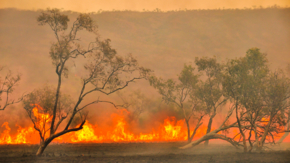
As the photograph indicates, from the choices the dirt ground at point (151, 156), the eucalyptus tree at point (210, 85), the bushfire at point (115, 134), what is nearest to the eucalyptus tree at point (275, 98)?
the dirt ground at point (151, 156)

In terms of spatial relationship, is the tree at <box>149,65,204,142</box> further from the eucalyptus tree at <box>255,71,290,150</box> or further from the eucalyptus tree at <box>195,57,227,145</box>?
the eucalyptus tree at <box>255,71,290,150</box>

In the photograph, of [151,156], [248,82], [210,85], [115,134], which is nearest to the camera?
[151,156]

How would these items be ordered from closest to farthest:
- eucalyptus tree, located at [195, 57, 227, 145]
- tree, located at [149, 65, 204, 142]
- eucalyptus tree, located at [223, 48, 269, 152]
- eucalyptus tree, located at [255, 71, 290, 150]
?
eucalyptus tree, located at [255, 71, 290, 150] → eucalyptus tree, located at [223, 48, 269, 152] → eucalyptus tree, located at [195, 57, 227, 145] → tree, located at [149, 65, 204, 142]

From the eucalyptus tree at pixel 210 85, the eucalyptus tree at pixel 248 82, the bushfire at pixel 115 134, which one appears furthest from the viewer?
the bushfire at pixel 115 134

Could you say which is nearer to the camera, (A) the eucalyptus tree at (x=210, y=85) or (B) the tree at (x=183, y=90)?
(A) the eucalyptus tree at (x=210, y=85)

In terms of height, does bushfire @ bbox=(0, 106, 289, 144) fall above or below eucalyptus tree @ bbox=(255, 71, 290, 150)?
below

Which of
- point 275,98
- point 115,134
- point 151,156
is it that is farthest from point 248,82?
point 115,134

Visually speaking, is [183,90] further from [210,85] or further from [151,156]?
[151,156]

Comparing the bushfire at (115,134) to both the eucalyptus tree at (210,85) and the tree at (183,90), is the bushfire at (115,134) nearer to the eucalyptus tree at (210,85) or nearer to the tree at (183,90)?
the tree at (183,90)

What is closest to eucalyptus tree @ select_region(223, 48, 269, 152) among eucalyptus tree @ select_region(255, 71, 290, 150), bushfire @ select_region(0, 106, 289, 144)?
eucalyptus tree @ select_region(255, 71, 290, 150)

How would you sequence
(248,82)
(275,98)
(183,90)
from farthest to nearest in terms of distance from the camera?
(183,90), (248,82), (275,98)

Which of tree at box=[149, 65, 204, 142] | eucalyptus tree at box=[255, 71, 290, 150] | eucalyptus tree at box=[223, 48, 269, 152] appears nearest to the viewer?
eucalyptus tree at box=[255, 71, 290, 150]

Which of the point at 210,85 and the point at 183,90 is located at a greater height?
the point at 210,85

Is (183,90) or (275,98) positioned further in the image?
(183,90)
